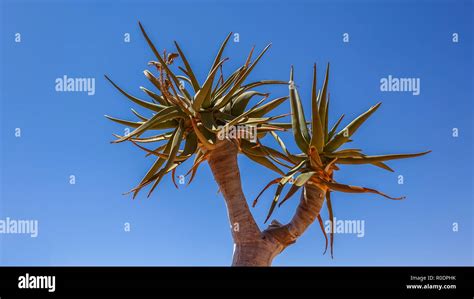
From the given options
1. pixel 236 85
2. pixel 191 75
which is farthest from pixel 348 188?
pixel 191 75

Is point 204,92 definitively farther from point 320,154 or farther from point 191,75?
point 320,154

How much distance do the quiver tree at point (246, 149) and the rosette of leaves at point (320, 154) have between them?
1cm

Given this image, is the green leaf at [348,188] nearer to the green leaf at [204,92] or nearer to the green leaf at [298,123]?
the green leaf at [298,123]

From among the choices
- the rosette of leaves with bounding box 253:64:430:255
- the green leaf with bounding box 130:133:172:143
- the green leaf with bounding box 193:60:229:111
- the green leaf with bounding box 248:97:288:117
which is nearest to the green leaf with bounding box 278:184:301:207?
the rosette of leaves with bounding box 253:64:430:255

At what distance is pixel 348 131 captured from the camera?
6.97 m

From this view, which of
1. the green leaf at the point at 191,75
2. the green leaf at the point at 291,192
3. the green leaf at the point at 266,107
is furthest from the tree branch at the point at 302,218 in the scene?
the green leaf at the point at 191,75

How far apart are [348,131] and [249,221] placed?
5.36ft

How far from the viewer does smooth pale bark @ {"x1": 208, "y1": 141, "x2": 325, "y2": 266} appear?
6.90 m

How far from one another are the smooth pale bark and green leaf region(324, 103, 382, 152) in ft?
1.78

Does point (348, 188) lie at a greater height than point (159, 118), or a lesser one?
lesser
